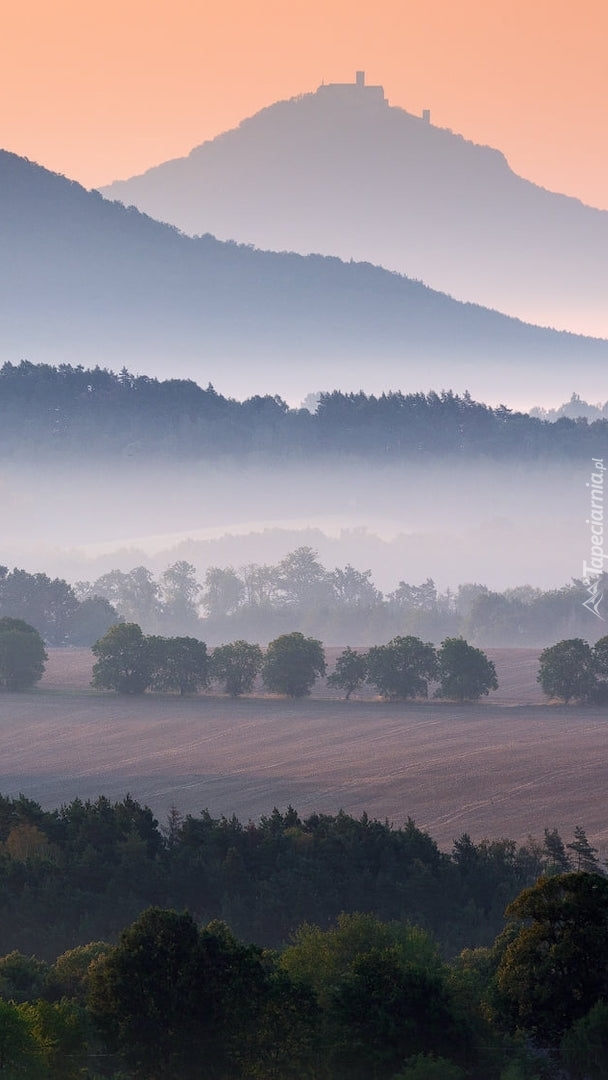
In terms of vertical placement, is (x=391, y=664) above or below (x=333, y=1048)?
above

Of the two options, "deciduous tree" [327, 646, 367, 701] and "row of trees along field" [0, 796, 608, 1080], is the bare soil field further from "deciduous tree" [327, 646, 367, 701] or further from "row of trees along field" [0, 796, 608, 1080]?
"row of trees along field" [0, 796, 608, 1080]

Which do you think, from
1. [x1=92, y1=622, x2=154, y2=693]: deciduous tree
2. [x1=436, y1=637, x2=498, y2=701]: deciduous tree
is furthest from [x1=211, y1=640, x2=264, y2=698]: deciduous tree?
[x1=436, y1=637, x2=498, y2=701]: deciduous tree

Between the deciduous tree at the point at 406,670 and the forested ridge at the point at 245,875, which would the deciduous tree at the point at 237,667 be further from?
the forested ridge at the point at 245,875

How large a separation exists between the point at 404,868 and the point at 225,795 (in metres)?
30.9

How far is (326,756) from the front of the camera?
104625 millimetres

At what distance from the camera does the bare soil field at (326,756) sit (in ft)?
290

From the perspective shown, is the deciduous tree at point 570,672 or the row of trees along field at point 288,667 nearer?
the deciduous tree at point 570,672

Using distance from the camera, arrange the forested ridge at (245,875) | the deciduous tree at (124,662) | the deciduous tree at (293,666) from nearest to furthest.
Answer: the forested ridge at (245,875) → the deciduous tree at (293,666) → the deciduous tree at (124,662)

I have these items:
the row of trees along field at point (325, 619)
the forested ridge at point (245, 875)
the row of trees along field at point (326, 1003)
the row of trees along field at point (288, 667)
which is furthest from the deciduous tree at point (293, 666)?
the row of trees along field at point (326, 1003)

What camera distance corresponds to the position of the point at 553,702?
4722 inches

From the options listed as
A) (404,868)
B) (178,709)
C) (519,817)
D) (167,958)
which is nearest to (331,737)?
(178,709)

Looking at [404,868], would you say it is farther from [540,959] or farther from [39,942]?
[540,959]

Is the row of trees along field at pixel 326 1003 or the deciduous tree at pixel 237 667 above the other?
the deciduous tree at pixel 237 667

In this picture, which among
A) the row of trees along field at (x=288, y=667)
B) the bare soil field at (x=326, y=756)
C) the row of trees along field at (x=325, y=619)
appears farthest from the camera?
the row of trees along field at (x=325, y=619)
